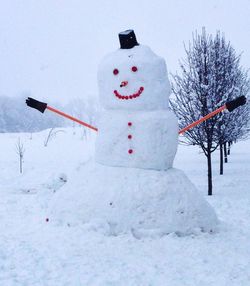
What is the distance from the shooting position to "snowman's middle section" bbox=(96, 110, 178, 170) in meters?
6.45

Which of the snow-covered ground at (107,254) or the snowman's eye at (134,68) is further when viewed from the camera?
the snowman's eye at (134,68)

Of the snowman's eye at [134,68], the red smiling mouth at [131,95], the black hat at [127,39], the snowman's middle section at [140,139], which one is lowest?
the snowman's middle section at [140,139]

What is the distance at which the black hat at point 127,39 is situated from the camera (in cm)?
655

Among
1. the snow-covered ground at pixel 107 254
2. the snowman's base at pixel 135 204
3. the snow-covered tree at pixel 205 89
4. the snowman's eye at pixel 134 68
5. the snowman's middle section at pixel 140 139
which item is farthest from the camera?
the snow-covered tree at pixel 205 89

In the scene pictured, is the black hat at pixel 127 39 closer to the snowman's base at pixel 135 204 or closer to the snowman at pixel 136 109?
the snowman at pixel 136 109

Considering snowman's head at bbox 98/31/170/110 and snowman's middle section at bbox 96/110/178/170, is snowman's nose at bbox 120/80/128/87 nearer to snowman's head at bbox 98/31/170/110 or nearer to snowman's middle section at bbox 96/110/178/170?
snowman's head at bbox 98/31/170/110

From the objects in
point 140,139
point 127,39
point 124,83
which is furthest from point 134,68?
point 140,139

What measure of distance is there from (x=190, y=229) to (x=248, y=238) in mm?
1068

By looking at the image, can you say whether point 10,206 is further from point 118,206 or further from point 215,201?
point 215,201

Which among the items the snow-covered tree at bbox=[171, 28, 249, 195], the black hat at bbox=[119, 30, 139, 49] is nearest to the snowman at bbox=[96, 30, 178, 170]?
the black hat at bbox=[119, 30, 139, 49]

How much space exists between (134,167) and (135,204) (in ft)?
2.36

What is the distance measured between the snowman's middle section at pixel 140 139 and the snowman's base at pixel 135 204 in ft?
0.55

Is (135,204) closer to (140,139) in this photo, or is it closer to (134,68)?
(140,139)

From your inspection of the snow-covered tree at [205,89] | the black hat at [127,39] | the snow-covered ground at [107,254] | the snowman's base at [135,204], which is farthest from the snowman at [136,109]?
the snow-covered tree at [205,89]
